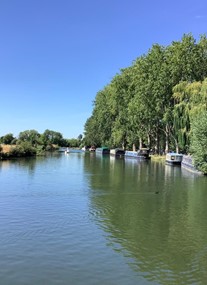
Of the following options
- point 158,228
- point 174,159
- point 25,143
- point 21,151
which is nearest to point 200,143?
Answer: point 174,159

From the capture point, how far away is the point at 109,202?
1906cm

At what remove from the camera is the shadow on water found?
943cm

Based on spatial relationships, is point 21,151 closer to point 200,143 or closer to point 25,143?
point 25,143

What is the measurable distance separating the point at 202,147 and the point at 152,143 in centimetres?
5353

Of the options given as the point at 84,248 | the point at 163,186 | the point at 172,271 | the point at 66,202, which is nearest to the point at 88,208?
the point at 66,202

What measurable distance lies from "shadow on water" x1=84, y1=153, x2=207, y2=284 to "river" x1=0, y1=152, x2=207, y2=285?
2cm

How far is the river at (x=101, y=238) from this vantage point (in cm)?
888

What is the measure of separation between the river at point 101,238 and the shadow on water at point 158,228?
23 millimetres

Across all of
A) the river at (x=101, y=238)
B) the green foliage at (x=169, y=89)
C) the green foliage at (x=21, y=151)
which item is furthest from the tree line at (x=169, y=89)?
the river at (x=101, y=238)

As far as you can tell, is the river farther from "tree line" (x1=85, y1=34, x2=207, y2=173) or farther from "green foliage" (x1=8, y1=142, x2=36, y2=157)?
"green foliage" (x1=8, y1=142, x2=36, y2=157)

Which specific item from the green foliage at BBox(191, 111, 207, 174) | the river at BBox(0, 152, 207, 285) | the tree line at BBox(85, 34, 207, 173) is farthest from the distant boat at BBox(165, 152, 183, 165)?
the river at BBox(0, 152, 207, 285)

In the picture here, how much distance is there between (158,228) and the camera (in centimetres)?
1367

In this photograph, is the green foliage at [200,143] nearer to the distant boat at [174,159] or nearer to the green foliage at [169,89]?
the green foliage at [169,89]

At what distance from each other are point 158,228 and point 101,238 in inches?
104
